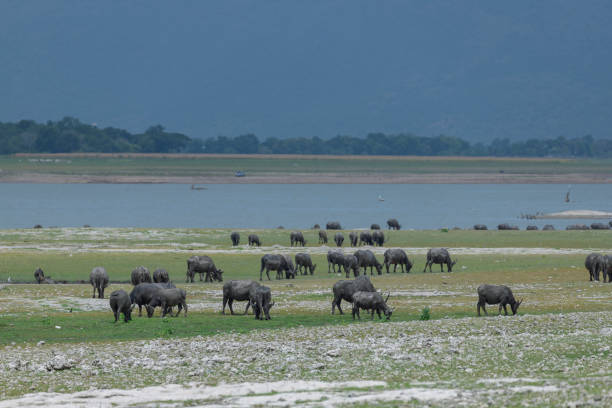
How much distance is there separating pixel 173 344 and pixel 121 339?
7.28 feet

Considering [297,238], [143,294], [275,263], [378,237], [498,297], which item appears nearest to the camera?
[498,297]

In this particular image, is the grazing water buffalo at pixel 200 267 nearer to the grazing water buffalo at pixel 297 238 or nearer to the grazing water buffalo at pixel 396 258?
the grazing water buffalo at pixel 396 258

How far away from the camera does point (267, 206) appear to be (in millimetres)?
136125

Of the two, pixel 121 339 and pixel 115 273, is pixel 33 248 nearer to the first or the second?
pixel 115 273

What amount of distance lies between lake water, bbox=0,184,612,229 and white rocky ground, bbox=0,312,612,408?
7088cm

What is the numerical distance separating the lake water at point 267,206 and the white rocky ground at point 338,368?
233ft

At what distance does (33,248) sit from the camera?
5253 cm

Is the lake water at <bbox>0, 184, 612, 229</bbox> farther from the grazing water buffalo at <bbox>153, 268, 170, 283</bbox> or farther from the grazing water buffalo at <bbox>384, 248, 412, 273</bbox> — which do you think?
the grazing water buffalo at <bbox>153, 268, 170, 283</bbox>

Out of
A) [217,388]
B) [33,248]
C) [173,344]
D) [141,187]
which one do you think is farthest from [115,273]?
[141,187]

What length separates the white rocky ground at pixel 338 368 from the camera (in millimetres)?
15117

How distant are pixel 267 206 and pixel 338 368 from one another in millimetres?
118076

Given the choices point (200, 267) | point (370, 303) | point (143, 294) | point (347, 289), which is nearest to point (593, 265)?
point (347, 289)

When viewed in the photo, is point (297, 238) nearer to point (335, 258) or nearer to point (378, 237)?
point (378, 237)

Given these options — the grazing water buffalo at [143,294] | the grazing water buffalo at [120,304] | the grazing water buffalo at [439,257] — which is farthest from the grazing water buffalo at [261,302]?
the grazing water buffalo at [439,257]
